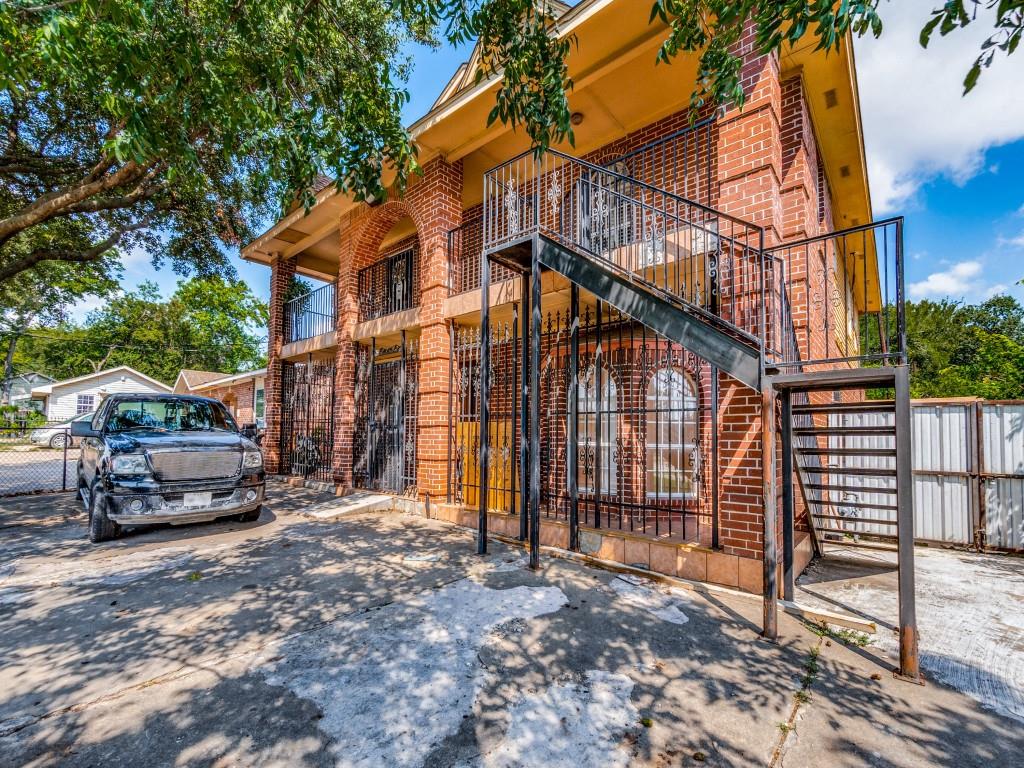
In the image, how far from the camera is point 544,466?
7.11 metres

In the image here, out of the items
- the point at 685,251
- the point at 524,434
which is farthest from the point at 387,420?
the point at 685,251

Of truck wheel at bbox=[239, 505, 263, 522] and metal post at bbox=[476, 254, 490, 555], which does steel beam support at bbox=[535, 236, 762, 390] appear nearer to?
metal post at bbox=[476, 254, 490, 555]

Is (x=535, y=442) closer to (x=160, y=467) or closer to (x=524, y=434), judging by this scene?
(x=524, y=434)

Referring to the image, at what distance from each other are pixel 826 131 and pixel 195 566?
10.0m

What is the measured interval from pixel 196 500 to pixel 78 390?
33.8 m

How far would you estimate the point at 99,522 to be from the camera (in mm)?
5379

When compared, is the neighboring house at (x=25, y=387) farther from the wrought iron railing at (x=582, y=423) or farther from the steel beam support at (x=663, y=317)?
the steel beam support at (x=663, y=317)

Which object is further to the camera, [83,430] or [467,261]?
[467,261]

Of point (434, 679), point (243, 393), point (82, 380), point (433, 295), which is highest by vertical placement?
point (433, 295)

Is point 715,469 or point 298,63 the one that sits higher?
point 298,63

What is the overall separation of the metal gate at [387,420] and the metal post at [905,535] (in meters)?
6.67

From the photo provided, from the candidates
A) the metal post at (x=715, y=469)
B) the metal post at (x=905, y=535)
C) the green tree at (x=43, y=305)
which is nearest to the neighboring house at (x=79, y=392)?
the green tree at (x=43, y=305)

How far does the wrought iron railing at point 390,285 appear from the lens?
9312 mm

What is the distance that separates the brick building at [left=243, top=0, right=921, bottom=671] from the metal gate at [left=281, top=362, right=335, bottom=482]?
0.09 metres
